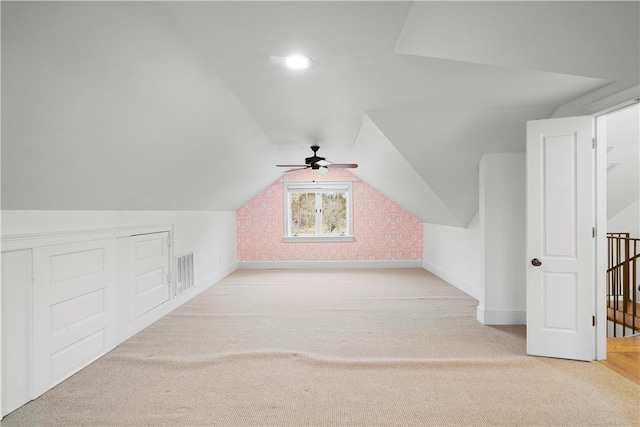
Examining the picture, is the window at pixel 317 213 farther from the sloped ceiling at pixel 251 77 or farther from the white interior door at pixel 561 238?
the white interior door at pixel 561 238

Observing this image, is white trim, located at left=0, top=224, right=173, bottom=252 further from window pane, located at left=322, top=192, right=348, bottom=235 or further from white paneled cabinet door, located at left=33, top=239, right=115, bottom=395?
window pane, located at left=322, top=192, right=348, bottom=235

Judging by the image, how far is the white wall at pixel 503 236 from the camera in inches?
143

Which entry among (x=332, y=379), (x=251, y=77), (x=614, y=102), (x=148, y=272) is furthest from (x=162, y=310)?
(x=614, y=102)

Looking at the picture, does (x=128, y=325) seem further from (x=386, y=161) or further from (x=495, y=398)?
(x=386, y=161)

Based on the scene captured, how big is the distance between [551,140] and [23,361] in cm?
413

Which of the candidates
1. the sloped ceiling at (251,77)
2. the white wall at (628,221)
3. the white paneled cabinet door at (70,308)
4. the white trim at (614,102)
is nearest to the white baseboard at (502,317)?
the sloped ceiling at (251,77)

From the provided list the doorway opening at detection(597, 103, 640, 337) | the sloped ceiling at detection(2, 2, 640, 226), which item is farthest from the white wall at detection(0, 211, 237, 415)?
the doorway opening at detection(597, 103, 640, 337)

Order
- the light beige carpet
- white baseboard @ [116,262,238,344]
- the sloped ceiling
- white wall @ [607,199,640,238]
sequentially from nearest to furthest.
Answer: the sloped ceiling → the light beige carpet → white baseboard @ [116,262,238,344] → white wall @ [607,199,640,238]

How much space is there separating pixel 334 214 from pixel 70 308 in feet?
18.4

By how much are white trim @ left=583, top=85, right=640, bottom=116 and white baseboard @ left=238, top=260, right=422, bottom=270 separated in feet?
16.5

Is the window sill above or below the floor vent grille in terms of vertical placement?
above

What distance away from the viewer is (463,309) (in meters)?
4.28

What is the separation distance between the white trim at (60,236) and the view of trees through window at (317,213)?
14.1 feet

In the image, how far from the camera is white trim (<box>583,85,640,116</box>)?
2.35 m
